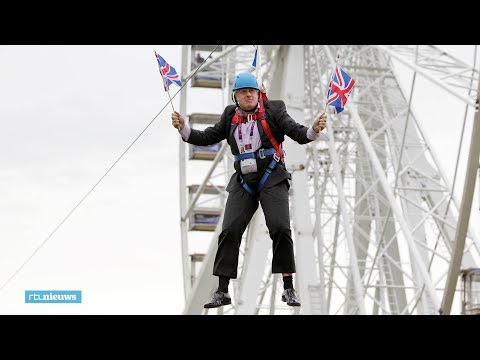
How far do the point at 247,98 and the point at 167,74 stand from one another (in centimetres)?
72

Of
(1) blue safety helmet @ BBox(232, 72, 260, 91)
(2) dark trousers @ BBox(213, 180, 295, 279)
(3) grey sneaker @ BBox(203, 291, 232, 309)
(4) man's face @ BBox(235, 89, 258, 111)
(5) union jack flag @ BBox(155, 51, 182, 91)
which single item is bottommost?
(3) grey sneaker @ BBox(203, 291, 232, 309)

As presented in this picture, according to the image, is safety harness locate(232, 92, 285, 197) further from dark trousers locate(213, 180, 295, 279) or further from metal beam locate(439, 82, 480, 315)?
metal beam locate(439, 82, 480, 315)

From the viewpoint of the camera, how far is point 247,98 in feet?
22.3

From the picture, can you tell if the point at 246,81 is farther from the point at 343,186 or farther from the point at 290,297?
the point at 343,186

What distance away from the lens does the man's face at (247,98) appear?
679 cm

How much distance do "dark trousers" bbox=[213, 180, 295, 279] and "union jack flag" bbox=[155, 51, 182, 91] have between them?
0.89 metres

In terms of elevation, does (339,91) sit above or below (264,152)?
above

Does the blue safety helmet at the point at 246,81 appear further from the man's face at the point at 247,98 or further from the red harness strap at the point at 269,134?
the red harness strap at the point at 269,134

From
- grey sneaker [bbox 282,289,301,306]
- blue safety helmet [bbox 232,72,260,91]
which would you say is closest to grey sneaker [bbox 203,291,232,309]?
grey sneaker [bbox 282,289,301,306]

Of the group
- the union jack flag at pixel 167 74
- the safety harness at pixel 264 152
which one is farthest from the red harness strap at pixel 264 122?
→ the union jack flag at pixel 167 74

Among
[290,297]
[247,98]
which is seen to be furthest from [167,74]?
[290,297]

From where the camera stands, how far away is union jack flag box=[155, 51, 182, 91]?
720cm
